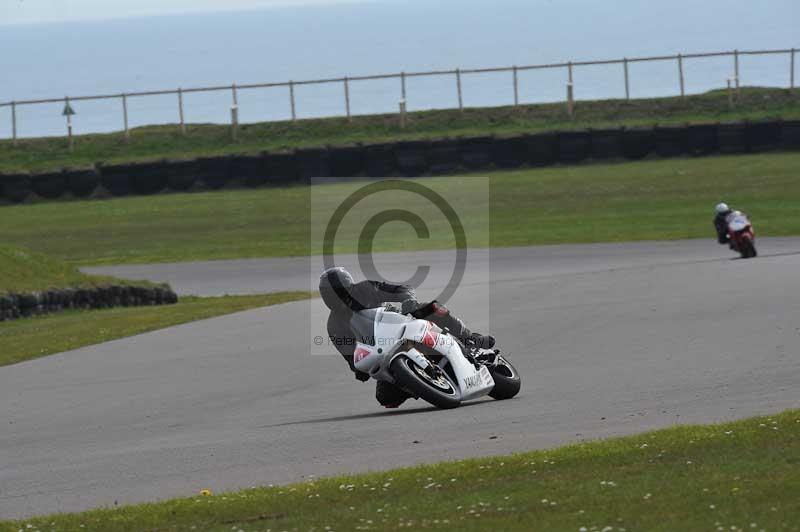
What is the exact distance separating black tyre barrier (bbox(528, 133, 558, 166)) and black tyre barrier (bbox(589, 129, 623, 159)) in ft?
3.69

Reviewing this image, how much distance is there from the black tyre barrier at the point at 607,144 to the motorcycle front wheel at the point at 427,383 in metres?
30.6

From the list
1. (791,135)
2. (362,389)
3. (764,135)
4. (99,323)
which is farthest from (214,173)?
(362,389)

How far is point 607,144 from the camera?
4203 centimetres

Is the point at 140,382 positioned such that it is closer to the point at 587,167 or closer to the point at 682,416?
the point at 682,416

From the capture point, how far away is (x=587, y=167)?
42.1 meters

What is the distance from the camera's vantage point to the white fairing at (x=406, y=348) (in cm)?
1170

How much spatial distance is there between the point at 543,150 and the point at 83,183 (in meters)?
13.6

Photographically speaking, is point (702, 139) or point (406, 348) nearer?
point (406, 348)

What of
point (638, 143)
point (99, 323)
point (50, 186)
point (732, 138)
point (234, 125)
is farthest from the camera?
point (234, 125)

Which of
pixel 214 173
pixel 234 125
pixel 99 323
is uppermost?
pixel 234 125

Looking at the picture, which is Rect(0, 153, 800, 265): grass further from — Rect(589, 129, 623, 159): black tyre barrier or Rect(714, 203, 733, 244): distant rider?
Rect(714, 203, 733, 244): distant rider

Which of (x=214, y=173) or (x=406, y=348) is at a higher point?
(x=214, y=173)

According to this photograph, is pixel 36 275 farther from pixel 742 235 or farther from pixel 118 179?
pixel 118 179

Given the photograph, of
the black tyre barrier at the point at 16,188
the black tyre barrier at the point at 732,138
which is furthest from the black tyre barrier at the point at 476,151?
the black tyre barrier at the point at 16,188
